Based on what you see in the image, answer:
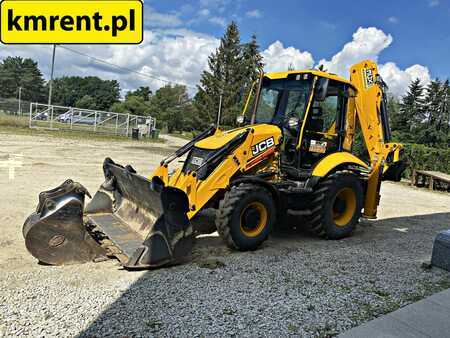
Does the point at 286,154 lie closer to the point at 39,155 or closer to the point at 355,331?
the point at 355,331

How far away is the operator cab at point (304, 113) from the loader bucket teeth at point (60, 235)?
10.2ft

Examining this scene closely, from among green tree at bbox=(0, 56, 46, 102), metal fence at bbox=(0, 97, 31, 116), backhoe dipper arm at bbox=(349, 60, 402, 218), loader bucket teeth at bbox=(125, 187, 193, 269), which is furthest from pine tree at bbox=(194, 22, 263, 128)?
green tree at bbox=(0, 56, 46, 102)

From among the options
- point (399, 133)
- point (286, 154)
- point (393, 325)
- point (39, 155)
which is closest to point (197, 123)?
point (399, 133)

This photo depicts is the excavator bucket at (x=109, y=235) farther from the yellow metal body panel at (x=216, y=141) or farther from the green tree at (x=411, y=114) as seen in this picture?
the green tree at (x=411, y=114)

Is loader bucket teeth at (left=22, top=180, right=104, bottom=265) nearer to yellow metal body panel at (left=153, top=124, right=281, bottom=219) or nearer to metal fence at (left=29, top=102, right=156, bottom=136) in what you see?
yellow metal body panel at (left=153, top=124, right=281, bottom=219)

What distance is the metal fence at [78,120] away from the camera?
2680cm

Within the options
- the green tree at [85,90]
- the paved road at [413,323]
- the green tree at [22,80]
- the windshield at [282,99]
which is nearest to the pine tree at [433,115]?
the windshield at [282,99]

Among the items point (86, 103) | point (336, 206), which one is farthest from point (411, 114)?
point (86, 103)

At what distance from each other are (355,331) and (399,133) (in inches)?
1856

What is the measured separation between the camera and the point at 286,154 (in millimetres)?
5992

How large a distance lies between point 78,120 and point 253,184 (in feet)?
82.8

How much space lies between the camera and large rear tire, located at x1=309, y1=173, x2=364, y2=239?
19.0 feet

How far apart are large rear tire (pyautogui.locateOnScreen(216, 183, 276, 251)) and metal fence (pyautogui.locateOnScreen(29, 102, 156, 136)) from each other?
24.1m

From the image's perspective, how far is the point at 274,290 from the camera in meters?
4.13
